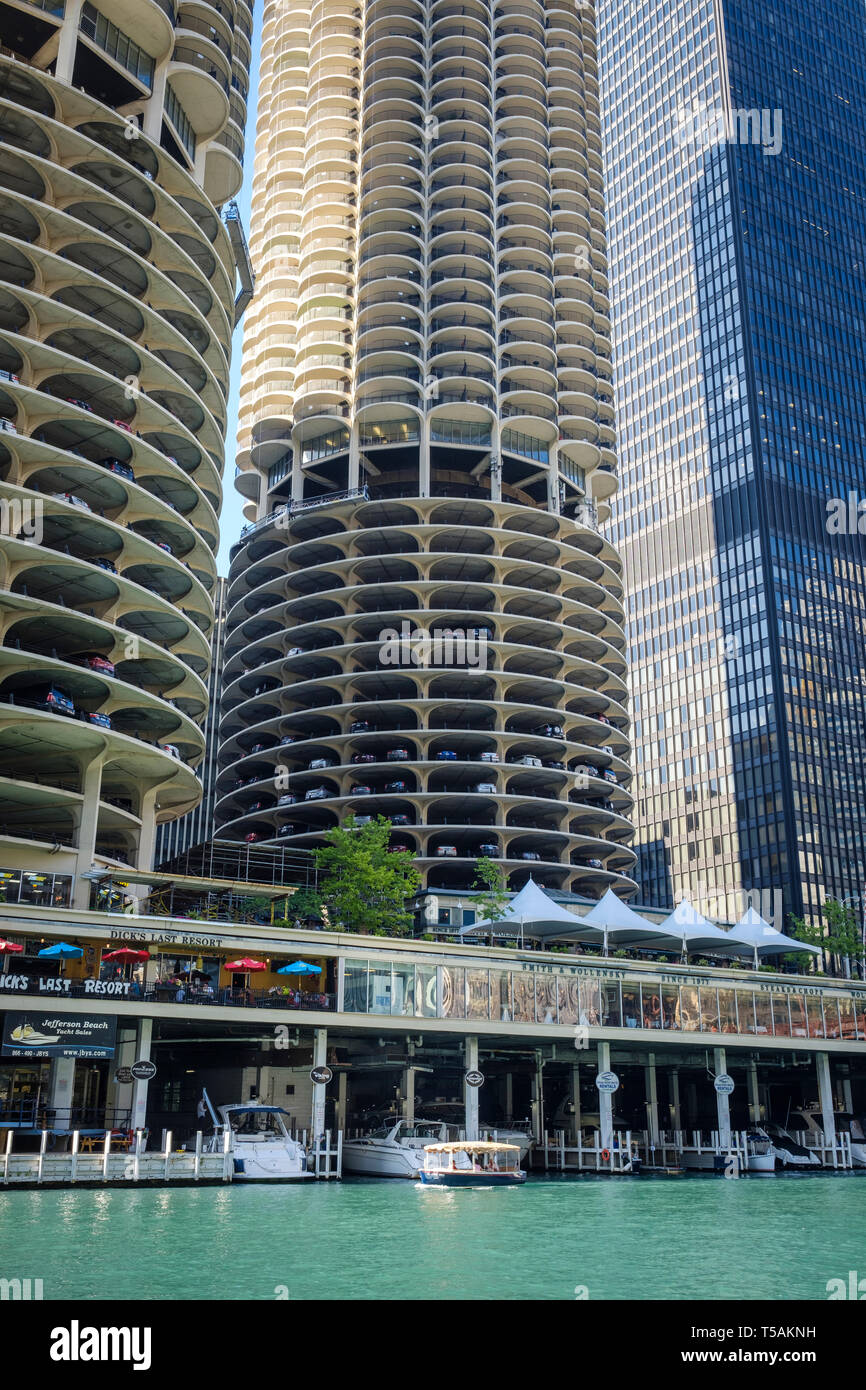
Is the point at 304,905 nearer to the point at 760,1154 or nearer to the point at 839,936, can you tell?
the point at 760,1154

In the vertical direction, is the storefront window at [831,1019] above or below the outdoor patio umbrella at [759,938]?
below

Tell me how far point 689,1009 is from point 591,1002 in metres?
7.89

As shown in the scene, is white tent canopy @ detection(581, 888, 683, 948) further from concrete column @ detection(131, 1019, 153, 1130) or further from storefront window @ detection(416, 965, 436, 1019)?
concrete column @ detection(131, 1019, 153, 1130)

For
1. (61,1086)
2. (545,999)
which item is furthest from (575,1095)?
(61,1086)

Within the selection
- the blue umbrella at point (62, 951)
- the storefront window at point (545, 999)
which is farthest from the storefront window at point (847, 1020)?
the blue umbrella at point (62, 951)

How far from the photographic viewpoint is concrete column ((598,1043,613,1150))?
68.7m

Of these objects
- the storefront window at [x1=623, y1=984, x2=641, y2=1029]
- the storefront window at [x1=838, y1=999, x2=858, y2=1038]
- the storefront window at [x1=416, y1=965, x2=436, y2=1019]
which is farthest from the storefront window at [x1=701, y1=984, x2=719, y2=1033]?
the storefront window at [x1=416, y1=965, x2=436, y2=1019]

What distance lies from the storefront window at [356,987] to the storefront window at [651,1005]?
19.3m

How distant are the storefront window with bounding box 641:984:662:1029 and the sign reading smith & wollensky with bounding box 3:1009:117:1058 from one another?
33326 millimetres

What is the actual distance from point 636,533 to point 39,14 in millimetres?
134833

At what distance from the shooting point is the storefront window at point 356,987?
6419 cm

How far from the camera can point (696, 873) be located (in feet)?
561

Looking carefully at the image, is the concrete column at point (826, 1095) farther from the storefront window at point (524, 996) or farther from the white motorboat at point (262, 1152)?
the white motorboat at point (262, 1152)

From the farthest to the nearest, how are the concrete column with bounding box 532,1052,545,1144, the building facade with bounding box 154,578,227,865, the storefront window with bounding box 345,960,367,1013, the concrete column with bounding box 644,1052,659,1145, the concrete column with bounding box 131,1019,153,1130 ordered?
the building facade with bounding box 154,578,227,865, the concrete column with bounding box 644,1052,659,1145, the concrete column with bounding box 532,1052,545,1144, the storefront window with bounding box 345,960,367,1013, the concrete column with bounding box 131,1019,153,1130
